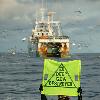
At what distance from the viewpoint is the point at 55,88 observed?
16.0m

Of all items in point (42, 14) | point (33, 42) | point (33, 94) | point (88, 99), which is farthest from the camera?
point (42, 14)

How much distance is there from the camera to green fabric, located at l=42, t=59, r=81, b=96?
51.2 feet

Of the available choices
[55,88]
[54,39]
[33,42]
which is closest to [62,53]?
[54,39]

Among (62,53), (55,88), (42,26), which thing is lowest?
(55,88)

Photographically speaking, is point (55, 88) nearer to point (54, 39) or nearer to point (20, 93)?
point (20, 93)

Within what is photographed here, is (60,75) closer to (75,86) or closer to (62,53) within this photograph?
(75,86)

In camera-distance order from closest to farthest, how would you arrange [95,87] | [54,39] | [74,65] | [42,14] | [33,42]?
[74,65], [95,87], [54,39], [33,42], [42,14]

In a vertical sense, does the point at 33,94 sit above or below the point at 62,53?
below

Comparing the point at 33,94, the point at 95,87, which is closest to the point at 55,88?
the point at 33,94

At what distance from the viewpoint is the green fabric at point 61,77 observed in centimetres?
1562

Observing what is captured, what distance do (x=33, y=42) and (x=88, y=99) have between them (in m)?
132

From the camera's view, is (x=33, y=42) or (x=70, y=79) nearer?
(x=70, y=79)

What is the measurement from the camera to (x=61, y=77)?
15.8 meters

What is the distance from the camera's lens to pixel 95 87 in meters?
41.8
